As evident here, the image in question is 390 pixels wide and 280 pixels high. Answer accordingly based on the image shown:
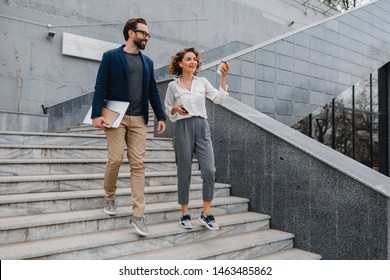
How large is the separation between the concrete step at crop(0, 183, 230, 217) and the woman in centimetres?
70

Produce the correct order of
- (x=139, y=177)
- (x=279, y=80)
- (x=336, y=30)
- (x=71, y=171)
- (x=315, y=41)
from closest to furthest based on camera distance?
(x=139, y=177) < (x=71, y=171) < (x=279, y=80) < (x=315, y=41) < (x=336, y=30)

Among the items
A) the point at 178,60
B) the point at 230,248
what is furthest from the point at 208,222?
the point at 178,60

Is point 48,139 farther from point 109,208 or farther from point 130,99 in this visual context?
point 130,99

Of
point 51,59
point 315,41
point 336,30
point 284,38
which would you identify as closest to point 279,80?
point 284,38

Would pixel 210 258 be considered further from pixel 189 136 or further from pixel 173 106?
pixel 173 106

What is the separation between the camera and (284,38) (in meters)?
8.12

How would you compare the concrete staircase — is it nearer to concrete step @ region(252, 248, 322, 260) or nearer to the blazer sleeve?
concrete step @ region(252, 248, 322, 260)

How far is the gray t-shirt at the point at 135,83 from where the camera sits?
3377mm

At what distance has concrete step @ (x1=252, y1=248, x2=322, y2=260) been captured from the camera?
3.81 metres

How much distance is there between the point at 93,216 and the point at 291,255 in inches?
85.5

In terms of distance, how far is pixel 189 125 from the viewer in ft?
12.0

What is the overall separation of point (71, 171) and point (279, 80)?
17.3ft

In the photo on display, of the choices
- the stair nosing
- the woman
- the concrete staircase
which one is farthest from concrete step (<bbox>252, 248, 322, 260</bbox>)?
the stair nosing

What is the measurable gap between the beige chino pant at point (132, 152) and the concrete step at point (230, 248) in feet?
1.38
